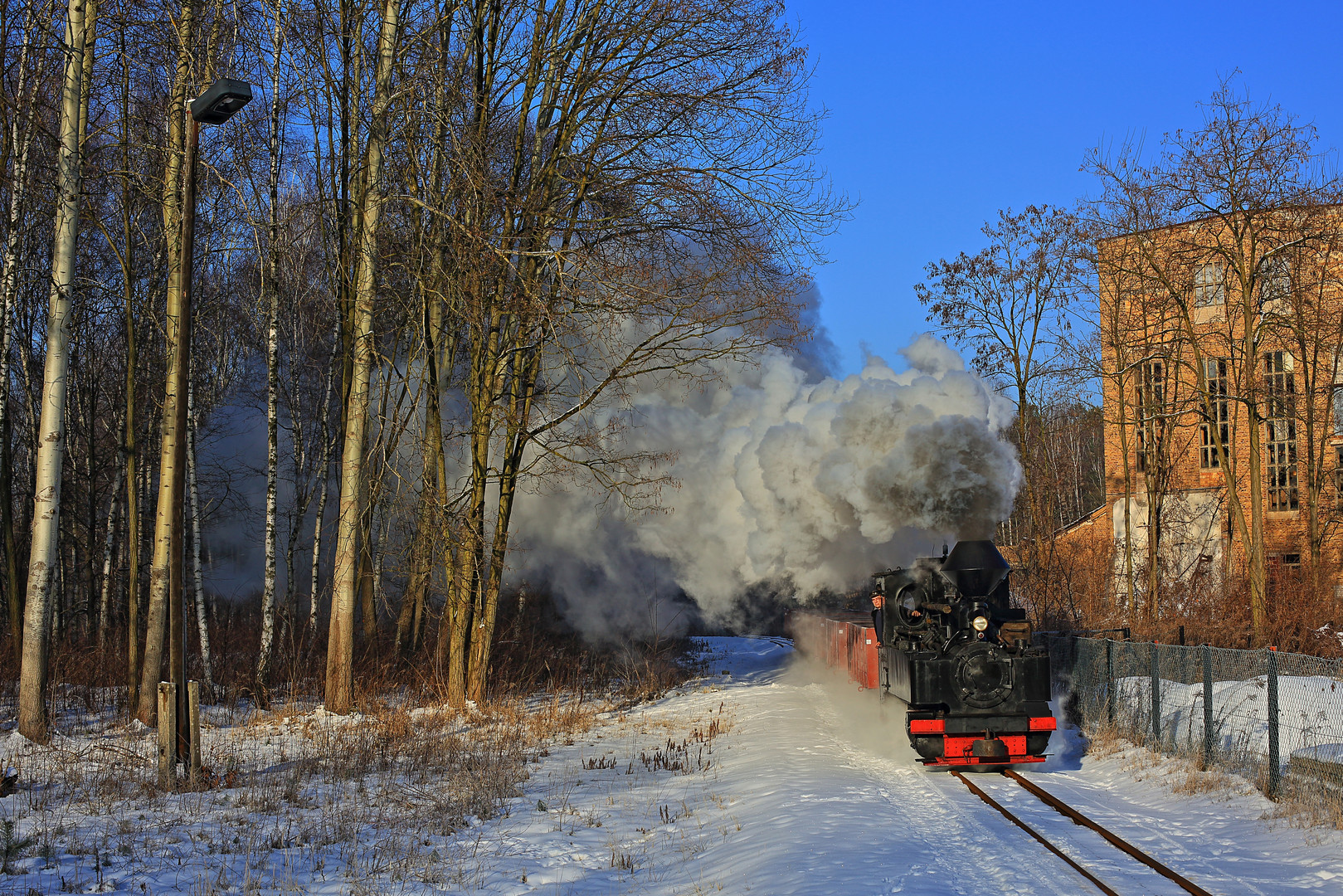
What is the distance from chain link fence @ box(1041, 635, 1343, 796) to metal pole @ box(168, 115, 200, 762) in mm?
10265

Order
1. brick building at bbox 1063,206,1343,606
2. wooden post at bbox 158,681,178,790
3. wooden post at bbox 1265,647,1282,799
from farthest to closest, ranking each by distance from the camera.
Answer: brick building at bbox 1063,206,1343,606
wooden post at bbox 1265,647,1282,799
wooden post at bbox 158,681,178,790

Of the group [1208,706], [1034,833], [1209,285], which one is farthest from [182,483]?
[1209,285]

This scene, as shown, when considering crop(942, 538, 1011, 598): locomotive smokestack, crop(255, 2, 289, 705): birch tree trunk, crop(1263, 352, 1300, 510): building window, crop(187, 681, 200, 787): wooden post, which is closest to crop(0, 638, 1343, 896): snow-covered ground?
crop(187, 681, 200, 787): wooden post

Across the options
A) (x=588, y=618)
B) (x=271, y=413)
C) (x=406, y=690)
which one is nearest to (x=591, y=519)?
(x=588, y=618)

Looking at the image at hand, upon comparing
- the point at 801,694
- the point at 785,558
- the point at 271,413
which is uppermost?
the point at 271,413

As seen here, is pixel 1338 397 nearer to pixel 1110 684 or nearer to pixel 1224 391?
pixel 1224 391

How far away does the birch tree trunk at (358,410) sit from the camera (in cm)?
1405

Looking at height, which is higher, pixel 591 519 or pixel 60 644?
pixel 591 519

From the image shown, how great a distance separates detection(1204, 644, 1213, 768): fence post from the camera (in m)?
10.7

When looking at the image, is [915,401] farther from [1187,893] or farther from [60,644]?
[60,644]

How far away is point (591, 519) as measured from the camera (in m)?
21.1

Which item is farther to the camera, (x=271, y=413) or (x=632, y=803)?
(x=271, y=413)

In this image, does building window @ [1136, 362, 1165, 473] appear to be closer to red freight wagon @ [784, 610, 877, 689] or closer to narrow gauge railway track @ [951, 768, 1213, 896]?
red freight wagon @ [784, 610, 877, 689]

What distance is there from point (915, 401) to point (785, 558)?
483 cm
